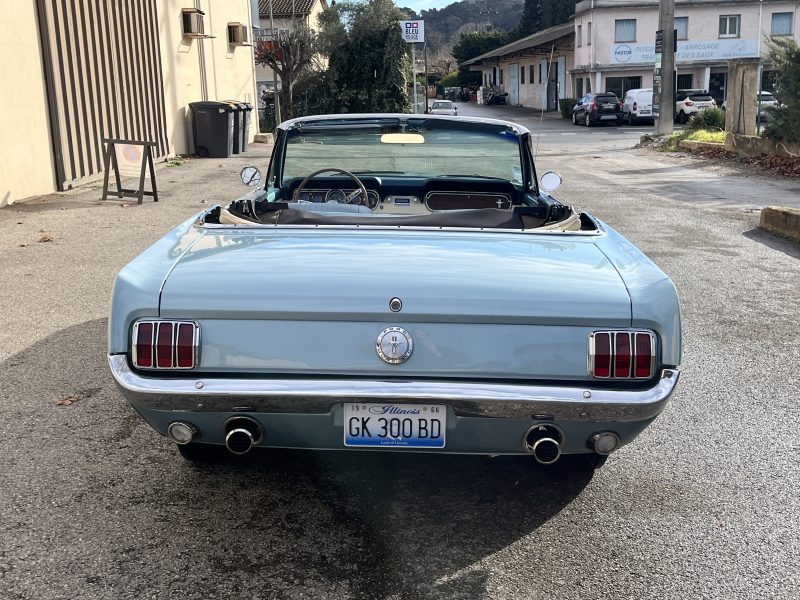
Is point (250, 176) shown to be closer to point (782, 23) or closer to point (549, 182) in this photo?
point (549, 182)

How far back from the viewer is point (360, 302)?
2.98m

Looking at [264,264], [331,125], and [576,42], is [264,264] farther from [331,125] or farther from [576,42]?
[576,42]

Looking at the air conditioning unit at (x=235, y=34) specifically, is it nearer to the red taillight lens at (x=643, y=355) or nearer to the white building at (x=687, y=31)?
the red taillight lens at (x=643, y=355)

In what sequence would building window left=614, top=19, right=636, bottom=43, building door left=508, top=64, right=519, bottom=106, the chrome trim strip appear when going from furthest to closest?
1. building door left=508, top=64, right=519, bottom=106
2. building window left=614, top=19, right=636, bottom=43
3. the chrome trim strip

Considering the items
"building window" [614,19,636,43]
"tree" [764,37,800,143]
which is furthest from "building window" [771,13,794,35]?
"tree" [764,37,800,143]

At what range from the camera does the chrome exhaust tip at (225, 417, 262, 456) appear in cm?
304

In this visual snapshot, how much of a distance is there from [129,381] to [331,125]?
7.83 feet

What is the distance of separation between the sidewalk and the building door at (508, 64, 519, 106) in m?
55.4

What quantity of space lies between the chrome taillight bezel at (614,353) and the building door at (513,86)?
222 ft

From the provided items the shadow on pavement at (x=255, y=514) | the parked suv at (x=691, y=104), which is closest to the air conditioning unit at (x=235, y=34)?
the parked suv at (x=691, y=104)

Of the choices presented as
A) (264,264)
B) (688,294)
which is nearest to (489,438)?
(264,264)

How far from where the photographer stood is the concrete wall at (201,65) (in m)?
20.2

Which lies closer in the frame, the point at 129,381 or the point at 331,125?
the point at 129,381

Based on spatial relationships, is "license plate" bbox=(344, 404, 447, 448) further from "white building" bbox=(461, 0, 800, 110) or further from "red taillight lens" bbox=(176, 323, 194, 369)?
"white building" bbox=(461, 0, 800, 110)
